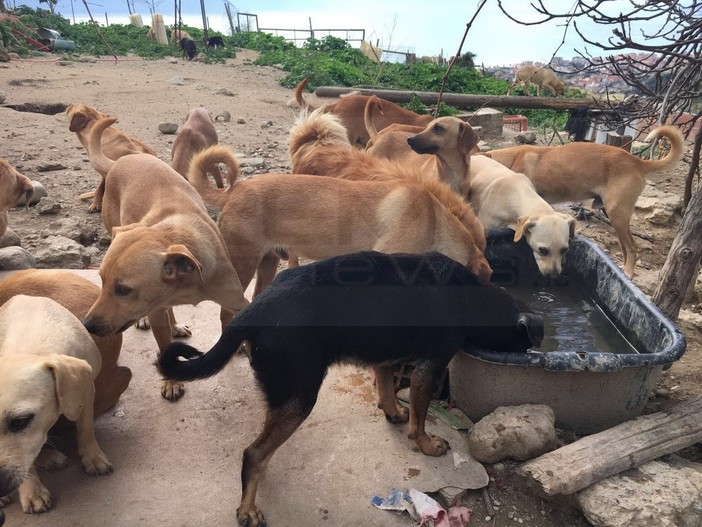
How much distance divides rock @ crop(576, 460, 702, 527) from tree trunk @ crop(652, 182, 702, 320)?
1.50m

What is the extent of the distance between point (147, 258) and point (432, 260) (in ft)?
5.38

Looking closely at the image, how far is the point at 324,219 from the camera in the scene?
3.91 m

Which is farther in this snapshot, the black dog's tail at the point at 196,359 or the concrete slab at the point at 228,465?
the concrete slab at the point at 228,465

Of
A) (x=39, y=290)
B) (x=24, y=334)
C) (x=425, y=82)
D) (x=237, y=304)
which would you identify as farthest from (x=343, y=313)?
(x=425, y=82)

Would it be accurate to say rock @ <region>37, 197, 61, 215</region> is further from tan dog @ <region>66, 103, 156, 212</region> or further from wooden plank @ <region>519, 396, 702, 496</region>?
wooden plank @ <region>519, 396, 702, 496</region>

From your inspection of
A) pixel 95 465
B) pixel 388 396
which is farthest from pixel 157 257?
pixel 388 396

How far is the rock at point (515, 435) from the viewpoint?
2.96m

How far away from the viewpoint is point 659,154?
23.5 ft

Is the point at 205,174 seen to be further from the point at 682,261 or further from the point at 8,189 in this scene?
the point at 682,261

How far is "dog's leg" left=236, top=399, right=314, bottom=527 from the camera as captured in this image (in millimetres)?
2643

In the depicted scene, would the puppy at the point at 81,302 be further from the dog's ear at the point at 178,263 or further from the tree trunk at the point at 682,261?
the tree trunk at the point at 682,261

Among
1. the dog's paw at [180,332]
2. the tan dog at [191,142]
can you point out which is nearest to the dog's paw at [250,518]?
the dog's paw at [180,332]

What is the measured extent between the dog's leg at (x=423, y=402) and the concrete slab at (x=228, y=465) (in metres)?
0.07

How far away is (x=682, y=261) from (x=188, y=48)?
20504 millimetres
